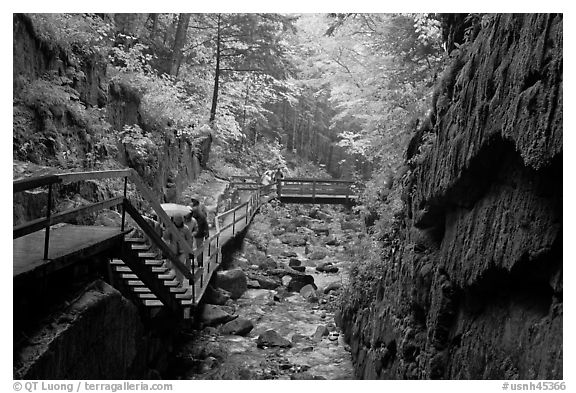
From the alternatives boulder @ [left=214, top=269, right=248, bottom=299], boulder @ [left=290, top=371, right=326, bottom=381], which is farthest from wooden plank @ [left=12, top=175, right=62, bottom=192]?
boulder @ [left=214, top=269, right=248, bottom=299]

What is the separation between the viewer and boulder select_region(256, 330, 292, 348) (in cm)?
746

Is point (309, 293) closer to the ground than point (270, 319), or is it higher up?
higher up

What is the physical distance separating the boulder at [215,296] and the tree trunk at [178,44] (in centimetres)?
797

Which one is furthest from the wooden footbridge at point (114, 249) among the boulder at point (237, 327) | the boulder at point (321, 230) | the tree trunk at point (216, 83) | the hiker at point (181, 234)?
the boulder at point (321, 230)

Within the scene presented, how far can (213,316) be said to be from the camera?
27.3 ft

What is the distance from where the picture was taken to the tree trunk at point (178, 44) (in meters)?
14.1

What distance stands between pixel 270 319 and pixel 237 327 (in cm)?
102

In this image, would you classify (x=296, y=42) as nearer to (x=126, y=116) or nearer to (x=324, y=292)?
(x=126, y=116)

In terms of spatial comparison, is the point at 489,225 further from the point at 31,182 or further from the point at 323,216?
the point at 323,216

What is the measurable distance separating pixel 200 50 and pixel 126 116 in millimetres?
5397

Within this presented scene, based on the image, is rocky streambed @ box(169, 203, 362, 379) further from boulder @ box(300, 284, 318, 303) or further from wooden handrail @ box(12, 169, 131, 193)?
wooden handrail @ box(12, 169, 131, 193)

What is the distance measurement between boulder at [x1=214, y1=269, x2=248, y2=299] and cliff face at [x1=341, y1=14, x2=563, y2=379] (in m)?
4.49

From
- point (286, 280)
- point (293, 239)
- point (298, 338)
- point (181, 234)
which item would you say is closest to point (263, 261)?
point (286, 280)

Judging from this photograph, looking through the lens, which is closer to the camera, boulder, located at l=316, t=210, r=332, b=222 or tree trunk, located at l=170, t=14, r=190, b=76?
tree trunk, located at l=170, t=14, r=190, b=76
